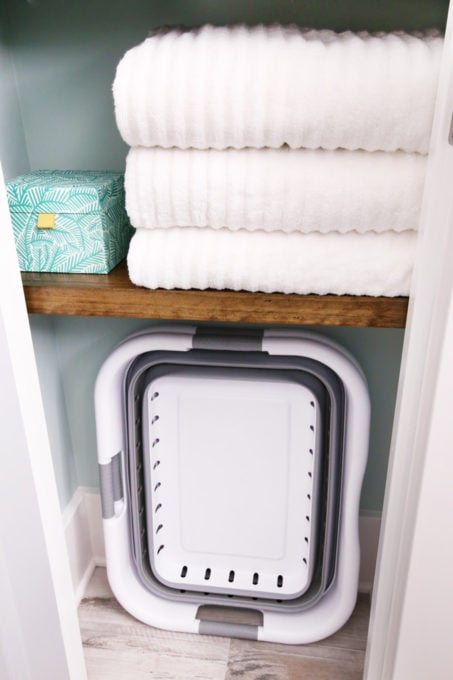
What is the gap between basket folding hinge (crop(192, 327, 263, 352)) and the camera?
2.87ft

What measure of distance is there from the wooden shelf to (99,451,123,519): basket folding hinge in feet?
1.13

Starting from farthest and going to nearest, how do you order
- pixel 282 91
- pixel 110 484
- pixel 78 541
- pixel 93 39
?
pixel 78 541
pixel 110 484
pixel 93 39
pixel 282 91

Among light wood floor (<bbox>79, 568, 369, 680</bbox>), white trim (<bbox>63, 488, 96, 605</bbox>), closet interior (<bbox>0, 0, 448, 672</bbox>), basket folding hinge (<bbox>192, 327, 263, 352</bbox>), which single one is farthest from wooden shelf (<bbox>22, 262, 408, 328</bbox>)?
light wood floor (<bbox>79, 568, 369, 680</bbox>)

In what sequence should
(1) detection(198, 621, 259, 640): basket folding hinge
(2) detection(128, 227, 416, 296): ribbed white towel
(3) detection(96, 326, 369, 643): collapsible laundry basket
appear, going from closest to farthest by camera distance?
(2) detection(128, 227, 416, 296): ribbed white towel → (3) detection(96, 326, 369, 643): collapsible laundry basket → (1) detection(198, 621, 259, 640): basket folding hinge

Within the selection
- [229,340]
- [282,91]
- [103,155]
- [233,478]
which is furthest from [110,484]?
[282,91]

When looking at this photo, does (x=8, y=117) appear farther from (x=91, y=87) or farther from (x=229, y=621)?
(x=229, y=621)

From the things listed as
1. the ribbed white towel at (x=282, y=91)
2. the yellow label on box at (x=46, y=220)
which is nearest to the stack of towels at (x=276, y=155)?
the ribbed white towel at (x=282, y=91)

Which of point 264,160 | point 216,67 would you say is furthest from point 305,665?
point 216,67

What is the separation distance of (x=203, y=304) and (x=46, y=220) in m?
0.24

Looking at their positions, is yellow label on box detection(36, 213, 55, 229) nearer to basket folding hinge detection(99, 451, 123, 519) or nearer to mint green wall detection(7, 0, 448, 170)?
mint green wall detection(7, 0, 448, 170)

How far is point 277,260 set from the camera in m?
0.69

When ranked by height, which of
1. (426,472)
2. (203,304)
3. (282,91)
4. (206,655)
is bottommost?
(206,655)

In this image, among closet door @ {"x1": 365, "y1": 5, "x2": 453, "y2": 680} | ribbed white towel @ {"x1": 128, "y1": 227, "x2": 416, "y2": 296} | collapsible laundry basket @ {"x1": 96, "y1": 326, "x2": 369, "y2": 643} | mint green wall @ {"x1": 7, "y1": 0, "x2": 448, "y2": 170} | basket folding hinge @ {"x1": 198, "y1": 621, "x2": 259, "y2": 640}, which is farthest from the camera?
basket folding hinge @ {"x1": 198, "y1": 621, "x2": 259, "y2": 640}

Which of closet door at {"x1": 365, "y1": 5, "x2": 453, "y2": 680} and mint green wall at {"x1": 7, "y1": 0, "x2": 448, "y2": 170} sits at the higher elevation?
mint green wall at {"x1": 7, "y1": 0, "x2": 448, "y2": 170}
